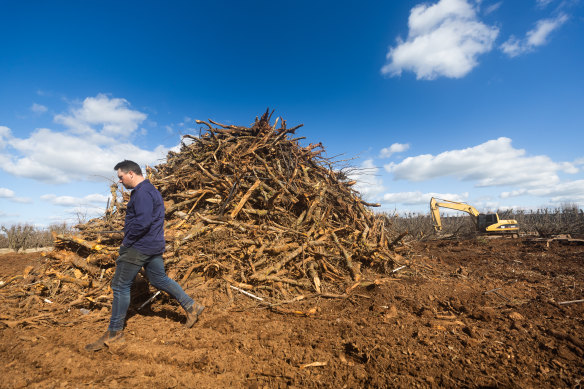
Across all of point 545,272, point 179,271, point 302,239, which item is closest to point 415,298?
point 302,239

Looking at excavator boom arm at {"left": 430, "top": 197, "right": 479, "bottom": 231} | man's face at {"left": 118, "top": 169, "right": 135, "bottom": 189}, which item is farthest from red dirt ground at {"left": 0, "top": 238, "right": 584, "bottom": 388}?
excavator boom arm at {"left": 430, "top": 197, "right": 479, "bottom": 231}

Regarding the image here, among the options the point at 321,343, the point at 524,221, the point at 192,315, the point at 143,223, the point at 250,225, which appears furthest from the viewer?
the point at 524,221

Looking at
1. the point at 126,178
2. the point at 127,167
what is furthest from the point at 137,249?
the point at 127,167

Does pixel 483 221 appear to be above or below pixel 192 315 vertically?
above

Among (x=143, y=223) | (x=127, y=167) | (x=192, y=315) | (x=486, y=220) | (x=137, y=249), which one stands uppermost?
(x=127, y=167)

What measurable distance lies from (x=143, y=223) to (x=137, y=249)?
328 millimetres

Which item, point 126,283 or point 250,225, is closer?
point 126,283

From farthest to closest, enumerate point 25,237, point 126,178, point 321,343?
point 25,237 < point 126,178 < point 321,343

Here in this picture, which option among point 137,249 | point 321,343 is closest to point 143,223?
point 137,249

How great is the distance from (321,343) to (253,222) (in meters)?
3.13

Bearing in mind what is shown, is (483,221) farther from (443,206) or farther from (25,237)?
(25,237)

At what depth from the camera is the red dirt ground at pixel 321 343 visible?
237 cm

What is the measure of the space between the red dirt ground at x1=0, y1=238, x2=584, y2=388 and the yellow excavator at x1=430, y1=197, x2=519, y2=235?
35.5 feet

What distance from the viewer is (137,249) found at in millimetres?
3223
